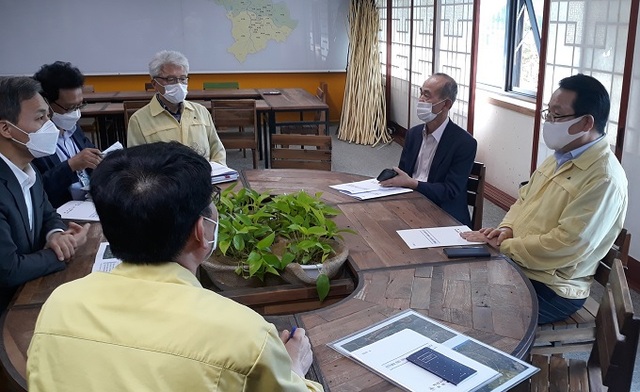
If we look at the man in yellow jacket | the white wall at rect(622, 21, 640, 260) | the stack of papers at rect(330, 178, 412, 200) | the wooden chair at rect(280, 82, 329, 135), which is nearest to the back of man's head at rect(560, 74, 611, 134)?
the stack of papers at rect(330, 178, 412, 200)

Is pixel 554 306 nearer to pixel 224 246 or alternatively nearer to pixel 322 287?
pixel 322 287

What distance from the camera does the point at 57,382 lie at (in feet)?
2.97

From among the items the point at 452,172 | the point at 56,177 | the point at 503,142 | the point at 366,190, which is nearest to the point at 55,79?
the point at 56,177

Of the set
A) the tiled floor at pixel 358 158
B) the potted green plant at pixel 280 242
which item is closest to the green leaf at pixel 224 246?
the potted green plant at pixel 280 242

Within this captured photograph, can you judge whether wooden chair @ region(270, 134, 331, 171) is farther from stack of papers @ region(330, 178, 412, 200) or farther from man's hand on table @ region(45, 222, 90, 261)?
man's hand on table @ region(45, 222, 90, 261)

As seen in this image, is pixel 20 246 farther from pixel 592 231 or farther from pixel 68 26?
pixel 68 26

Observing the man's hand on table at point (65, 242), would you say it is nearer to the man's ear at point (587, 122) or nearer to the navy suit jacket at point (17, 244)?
the navy suit jacket at point (17, 244)

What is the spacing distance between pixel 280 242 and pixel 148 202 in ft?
3.51

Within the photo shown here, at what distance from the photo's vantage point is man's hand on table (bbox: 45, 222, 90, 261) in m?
1.90

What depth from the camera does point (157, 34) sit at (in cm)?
751

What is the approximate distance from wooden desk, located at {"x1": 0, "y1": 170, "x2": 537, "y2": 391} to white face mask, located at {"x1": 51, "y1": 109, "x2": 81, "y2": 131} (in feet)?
2.50

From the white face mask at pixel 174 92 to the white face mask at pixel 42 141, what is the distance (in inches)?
46.3

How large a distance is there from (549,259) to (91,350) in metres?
1.69

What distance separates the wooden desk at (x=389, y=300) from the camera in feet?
4.51
